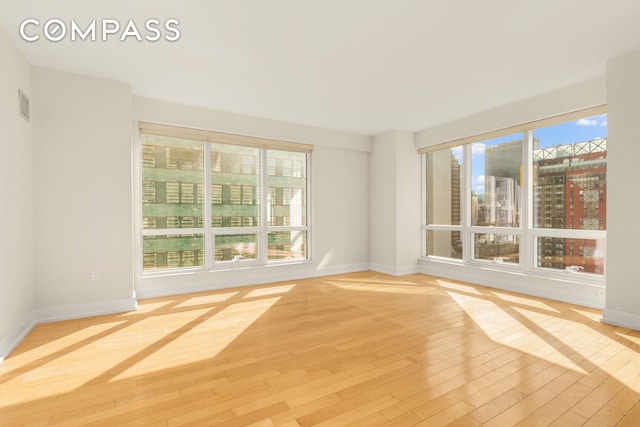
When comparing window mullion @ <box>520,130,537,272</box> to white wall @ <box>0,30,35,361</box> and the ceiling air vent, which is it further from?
the ceiling air vent

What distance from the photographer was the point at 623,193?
3.15 metres

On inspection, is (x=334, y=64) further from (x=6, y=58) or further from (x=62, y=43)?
(x=6, y=58)

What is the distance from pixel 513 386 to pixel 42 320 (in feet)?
14.5

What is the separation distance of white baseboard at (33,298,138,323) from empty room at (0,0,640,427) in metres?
0.03

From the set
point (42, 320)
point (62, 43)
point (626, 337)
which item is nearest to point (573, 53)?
A: point (626, 337)

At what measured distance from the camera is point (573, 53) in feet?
10.1

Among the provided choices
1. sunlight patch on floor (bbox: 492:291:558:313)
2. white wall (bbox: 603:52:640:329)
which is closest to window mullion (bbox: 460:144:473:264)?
Answer: sunlight patch on floor (bbox: 492:291:558:313)

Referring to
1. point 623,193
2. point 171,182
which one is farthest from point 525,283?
point 171,182

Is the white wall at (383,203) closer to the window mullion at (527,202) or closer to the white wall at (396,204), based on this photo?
the white wall at (396,204)

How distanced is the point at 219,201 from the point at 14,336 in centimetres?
275

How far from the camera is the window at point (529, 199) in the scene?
394 cm

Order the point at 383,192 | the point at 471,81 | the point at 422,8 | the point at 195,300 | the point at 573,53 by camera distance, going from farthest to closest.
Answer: the point at 383,192, the point at 195,300, the point at 471,81, the point at 573,53, the point at 422,8

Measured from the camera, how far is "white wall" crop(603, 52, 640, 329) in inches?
121

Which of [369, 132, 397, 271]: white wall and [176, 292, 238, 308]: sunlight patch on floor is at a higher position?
[369, 132, 397, 271]: white wall
